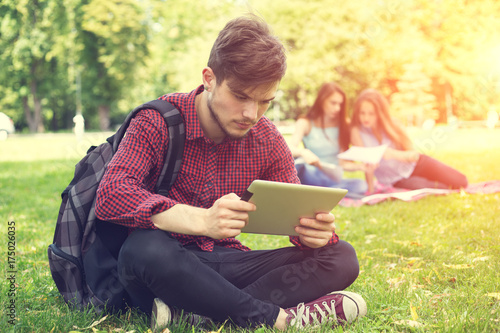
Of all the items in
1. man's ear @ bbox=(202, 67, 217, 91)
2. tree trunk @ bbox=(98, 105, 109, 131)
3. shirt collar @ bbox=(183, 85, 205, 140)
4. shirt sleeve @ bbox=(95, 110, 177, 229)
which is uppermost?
man's ear @ bbox=(202, 67, 217, 91)

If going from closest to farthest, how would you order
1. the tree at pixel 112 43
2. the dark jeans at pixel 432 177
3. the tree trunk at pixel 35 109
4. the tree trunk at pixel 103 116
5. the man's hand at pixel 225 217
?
the man's hand at pixel 225 217
the dark jeans at pixel 432 177
the tree at pixel 112 43
the tree trunk at pixel 35 109
the tree trunk at pixel 103 116

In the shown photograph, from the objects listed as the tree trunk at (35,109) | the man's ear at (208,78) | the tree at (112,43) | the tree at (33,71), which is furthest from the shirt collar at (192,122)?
the tree trunk at (35,109)

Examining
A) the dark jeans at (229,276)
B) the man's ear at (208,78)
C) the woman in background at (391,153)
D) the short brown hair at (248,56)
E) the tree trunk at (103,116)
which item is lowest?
the tree trunk at (103,116)

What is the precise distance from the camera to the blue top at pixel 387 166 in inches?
254

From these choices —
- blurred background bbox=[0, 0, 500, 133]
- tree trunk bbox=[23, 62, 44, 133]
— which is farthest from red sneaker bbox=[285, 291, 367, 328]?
tree trunk bbox=[23, 62, 44, 133]

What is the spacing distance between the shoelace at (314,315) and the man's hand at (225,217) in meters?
0.54

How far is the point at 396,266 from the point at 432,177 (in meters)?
3.42

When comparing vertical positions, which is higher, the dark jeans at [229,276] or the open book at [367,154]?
the dark jeans at [229,276]

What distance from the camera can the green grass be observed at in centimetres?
215

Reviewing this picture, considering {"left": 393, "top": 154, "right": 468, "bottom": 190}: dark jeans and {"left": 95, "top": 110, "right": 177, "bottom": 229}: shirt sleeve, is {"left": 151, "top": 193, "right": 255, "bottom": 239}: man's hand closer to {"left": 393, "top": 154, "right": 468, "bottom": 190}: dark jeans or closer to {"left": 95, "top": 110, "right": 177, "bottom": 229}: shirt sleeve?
{"left": 95, "top": 110, "right": 177, "bottom": 229}: shirt sleeve

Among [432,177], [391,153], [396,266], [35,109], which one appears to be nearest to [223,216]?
[396,266]

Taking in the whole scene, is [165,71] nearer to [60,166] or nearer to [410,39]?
[410,39]

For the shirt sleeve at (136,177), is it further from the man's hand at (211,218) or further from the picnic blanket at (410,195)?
the picnic blanket at (410,195)

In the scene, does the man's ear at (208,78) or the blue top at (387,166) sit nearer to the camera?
the man's ear at (208,78)
